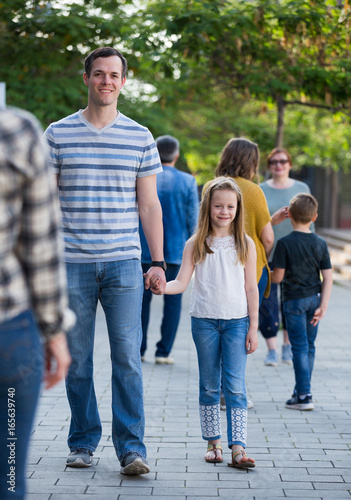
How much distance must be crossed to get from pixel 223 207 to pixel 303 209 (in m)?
1.53

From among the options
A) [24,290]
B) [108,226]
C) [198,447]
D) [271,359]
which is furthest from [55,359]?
[271,359]

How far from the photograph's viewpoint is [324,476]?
419 centimetres

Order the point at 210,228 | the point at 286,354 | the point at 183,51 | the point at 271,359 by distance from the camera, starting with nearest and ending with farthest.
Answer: the point at 210,228 → the point at 271,359 → the point at 286,354 → the point at 183,51

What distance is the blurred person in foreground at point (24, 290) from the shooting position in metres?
2.17

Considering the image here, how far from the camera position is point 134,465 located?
13.4ft

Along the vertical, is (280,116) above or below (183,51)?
below

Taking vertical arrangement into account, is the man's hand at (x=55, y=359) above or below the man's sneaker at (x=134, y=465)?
above

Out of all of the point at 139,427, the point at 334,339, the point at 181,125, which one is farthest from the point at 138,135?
the point at 181,125

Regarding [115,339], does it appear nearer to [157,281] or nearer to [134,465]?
[157,281]

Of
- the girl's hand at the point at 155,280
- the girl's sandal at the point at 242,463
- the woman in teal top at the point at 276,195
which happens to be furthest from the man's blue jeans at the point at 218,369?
the woman in teal top at the point at 276,195

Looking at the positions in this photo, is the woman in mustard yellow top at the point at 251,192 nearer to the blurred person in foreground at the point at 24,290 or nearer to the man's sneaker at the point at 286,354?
the man's sneaker at the point at 286,354

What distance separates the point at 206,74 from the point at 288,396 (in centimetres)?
723

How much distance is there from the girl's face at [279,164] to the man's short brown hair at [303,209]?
1.44m

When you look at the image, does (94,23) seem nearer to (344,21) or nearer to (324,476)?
(344,21)
